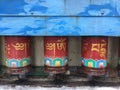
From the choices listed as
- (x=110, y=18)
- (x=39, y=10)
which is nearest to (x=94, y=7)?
(x=110, y=18)

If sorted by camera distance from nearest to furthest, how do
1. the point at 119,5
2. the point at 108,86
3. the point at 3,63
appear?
1. the point at 119,5
2. the point at 108,86
3. the point at 3,63

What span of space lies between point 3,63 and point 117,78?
0.54 metres

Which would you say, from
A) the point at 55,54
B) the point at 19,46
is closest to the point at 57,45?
the point at 55,54

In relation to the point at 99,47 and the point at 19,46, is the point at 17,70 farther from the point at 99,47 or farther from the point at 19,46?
the point at 99,47

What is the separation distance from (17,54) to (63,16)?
24 cm

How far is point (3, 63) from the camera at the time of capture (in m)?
1.18

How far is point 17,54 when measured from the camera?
3.27ft

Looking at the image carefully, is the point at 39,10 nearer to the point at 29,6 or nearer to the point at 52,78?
the point at 29,6

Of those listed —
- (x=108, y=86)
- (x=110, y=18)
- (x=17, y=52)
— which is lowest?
(x=108, y=86)

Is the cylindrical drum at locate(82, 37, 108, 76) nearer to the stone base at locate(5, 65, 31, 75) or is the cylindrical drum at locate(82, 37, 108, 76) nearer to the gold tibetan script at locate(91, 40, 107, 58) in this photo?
the gold tibetan script at locate(91, 40, 107, 58)

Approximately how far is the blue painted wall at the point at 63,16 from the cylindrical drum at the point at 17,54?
0.07m

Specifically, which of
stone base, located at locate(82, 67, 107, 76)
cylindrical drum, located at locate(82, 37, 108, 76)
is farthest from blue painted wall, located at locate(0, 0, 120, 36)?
stone base, located at locate(82, 67, 107, 76)

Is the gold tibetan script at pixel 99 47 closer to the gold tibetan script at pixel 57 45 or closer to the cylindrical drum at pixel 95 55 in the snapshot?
the cylindrical drum at pixel 95 55

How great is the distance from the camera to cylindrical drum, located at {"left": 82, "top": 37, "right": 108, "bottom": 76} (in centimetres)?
99
